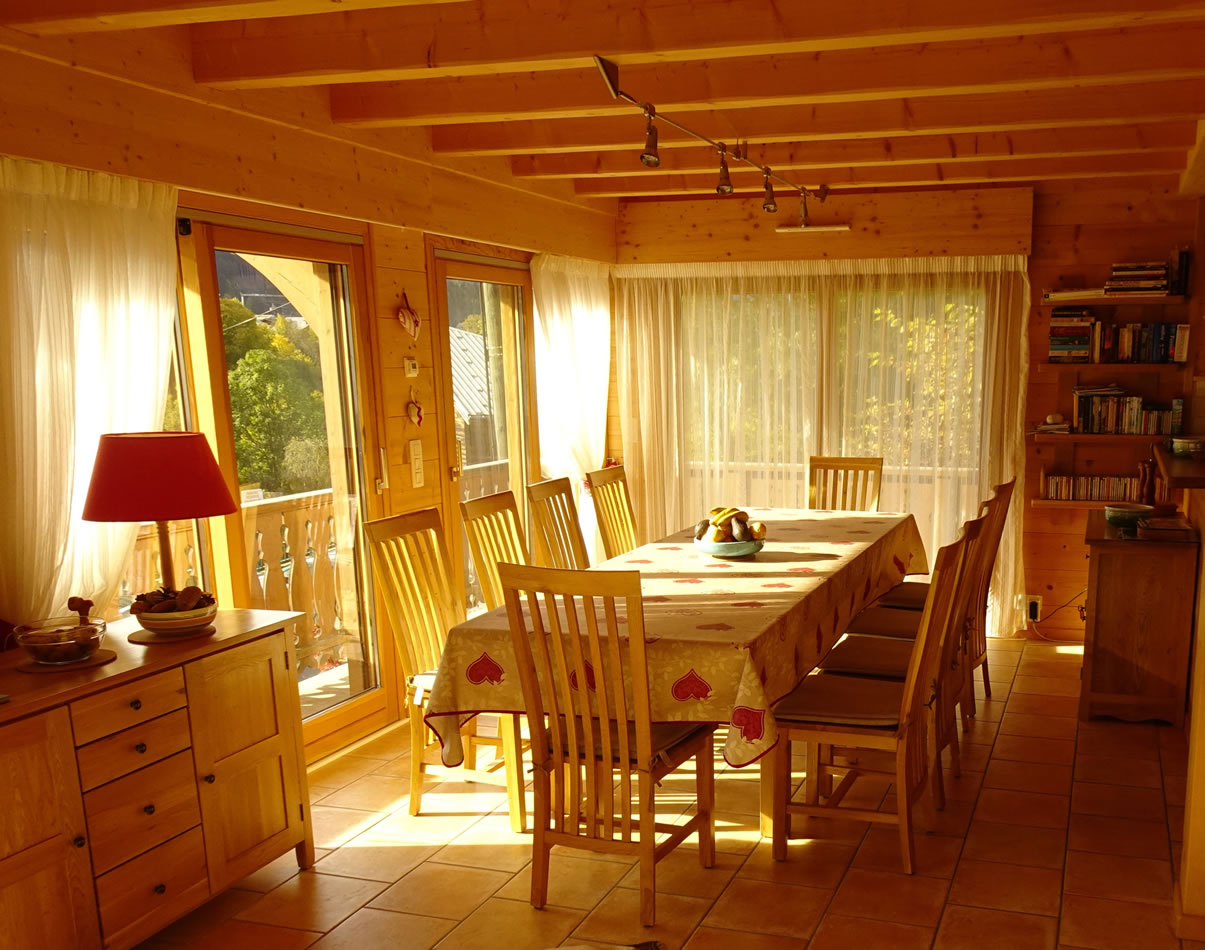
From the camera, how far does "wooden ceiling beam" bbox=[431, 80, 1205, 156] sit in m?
3.50

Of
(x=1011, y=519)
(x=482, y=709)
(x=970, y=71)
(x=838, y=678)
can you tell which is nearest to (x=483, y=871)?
(x=482, y=709)

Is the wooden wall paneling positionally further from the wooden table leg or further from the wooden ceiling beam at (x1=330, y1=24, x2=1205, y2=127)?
the wooden table leg

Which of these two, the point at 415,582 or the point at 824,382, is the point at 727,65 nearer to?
the point at 415,582

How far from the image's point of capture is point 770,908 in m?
2.88

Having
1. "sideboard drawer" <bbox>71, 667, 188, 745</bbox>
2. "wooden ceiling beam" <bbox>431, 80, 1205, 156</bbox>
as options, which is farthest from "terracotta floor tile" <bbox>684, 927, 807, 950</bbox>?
"wooden ceiling beam" <bbox>431, 80, 1205, 156</bbox>

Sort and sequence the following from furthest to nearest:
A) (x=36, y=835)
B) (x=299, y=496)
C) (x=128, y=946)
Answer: (x=299, y=496)
(x=128, y=946)
(x=36, y=835)

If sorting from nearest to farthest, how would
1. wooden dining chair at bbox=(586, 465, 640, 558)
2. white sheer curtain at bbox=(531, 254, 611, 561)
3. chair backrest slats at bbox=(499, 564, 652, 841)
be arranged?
1. chair backrest slats at bbox=(499, 564, 652, 841)
2. wooden dining chair at bbox=(586, 465, 640, 558)
3. white sheer curtain at bbox=(531, 254, 611, 561)

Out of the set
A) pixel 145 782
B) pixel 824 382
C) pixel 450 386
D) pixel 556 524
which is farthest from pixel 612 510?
pixel 145 782

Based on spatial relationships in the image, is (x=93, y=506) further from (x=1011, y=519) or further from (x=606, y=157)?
(x=1011, y=519)

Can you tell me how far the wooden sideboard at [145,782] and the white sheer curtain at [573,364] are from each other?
2531mm

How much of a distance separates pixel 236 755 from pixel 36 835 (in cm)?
61

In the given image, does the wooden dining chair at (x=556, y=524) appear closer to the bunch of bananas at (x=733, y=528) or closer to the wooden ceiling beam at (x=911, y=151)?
the bunch of bananas at (x=733, y=528)

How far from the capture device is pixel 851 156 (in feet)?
14.6

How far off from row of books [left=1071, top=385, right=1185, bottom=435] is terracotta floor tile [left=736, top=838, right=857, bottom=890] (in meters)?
2.90
